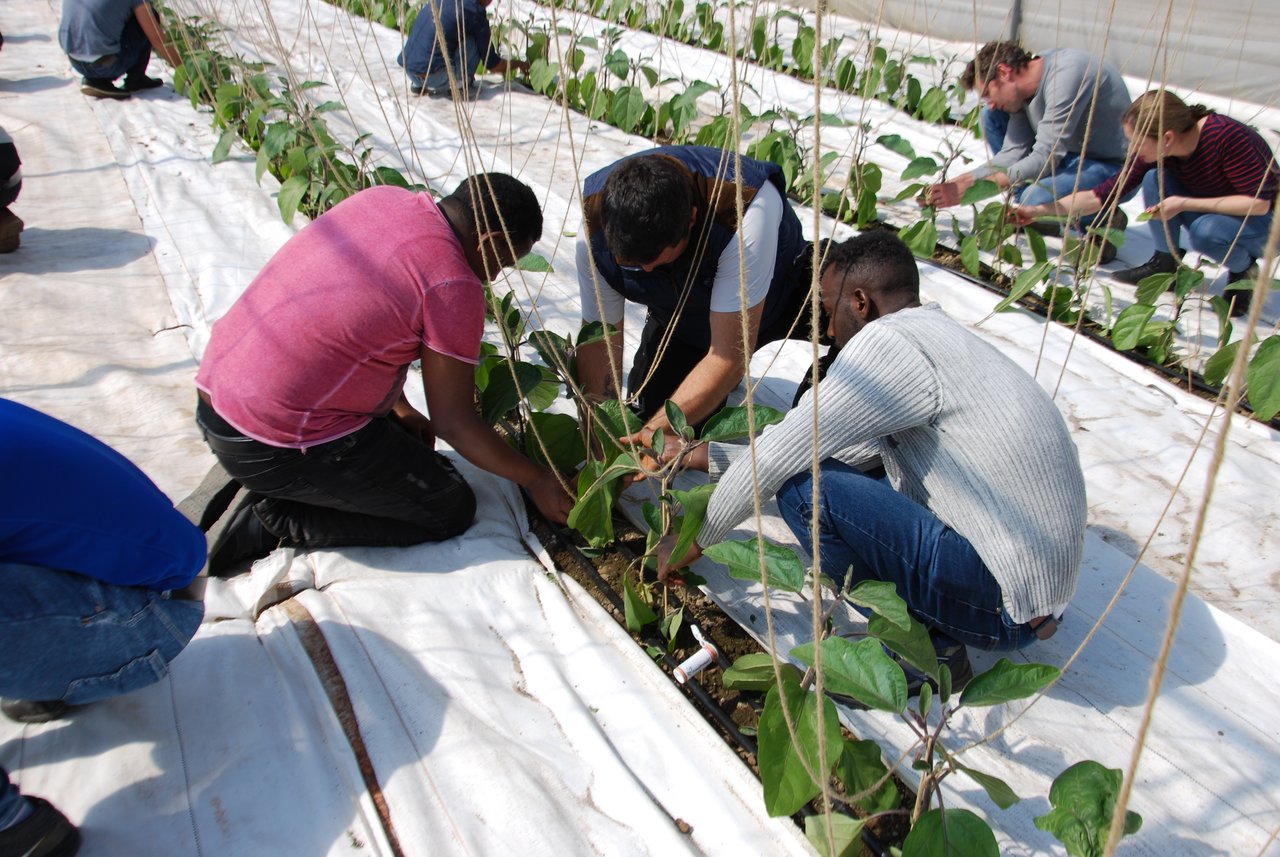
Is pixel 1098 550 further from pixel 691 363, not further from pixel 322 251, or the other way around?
pixel 322 251

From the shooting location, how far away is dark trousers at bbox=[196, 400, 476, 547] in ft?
4.36

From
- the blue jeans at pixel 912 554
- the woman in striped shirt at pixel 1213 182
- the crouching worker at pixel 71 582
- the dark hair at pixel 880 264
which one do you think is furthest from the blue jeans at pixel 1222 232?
the crouching worker at pixel 71 582

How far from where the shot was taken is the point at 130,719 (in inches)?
44.0

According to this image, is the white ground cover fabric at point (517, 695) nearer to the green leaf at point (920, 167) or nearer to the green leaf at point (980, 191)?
the green leaf at point (980, 191)

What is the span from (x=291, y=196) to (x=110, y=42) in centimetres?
213

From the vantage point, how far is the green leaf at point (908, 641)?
98cm

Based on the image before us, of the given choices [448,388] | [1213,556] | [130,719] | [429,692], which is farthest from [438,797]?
[1213,556]

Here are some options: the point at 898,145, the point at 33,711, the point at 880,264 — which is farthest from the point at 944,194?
the point at 33,711

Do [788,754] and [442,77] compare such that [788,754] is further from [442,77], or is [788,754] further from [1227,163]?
[442,77]

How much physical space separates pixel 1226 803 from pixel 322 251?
1517 millimetres

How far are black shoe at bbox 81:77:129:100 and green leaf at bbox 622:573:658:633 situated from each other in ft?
12.6

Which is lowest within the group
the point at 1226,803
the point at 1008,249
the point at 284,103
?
the point at 1226,803

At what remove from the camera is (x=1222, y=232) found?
2234mm

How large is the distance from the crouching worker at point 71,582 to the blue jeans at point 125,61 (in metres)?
3.59
